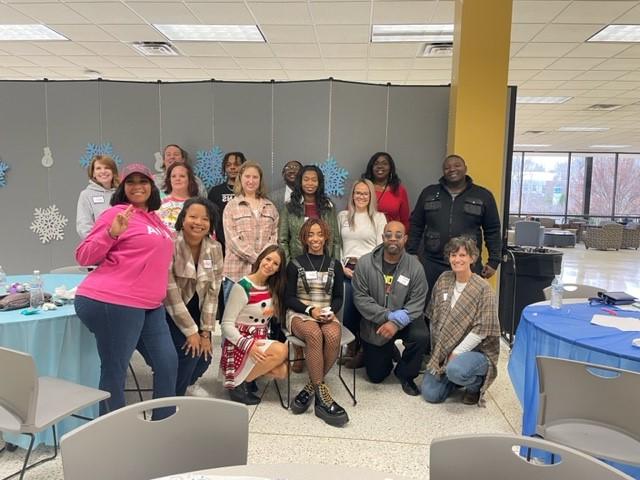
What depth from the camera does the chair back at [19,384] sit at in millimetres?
1744

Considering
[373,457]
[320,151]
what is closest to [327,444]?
[373,457]

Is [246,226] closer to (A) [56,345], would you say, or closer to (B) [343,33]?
(A) [56,345]

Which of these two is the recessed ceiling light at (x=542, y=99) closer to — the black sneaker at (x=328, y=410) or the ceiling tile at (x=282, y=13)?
the ceiling tile at (x=282, y=13)

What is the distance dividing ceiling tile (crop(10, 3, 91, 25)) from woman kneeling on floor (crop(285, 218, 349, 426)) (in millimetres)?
3887

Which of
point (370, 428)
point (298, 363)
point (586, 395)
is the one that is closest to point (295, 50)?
point (298, 363)

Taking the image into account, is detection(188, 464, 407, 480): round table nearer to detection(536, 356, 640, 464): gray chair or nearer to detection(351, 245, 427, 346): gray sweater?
detection(536, 356, 640, 464): gray chair

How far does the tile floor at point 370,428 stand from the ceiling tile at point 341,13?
350cm

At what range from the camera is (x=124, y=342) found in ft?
7.25

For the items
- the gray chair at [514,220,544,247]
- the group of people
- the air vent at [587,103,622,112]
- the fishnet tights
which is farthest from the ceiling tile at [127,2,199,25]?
the gray chair at [514,220,544,247]

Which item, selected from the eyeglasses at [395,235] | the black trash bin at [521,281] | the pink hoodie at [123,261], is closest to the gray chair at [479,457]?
the pink hoodie at [123,261]

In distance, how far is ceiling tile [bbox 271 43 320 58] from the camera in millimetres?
5820

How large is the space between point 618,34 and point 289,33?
3.72 metres

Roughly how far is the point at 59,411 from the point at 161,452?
0.98 m

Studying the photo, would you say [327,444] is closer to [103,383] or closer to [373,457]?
[373,457]
